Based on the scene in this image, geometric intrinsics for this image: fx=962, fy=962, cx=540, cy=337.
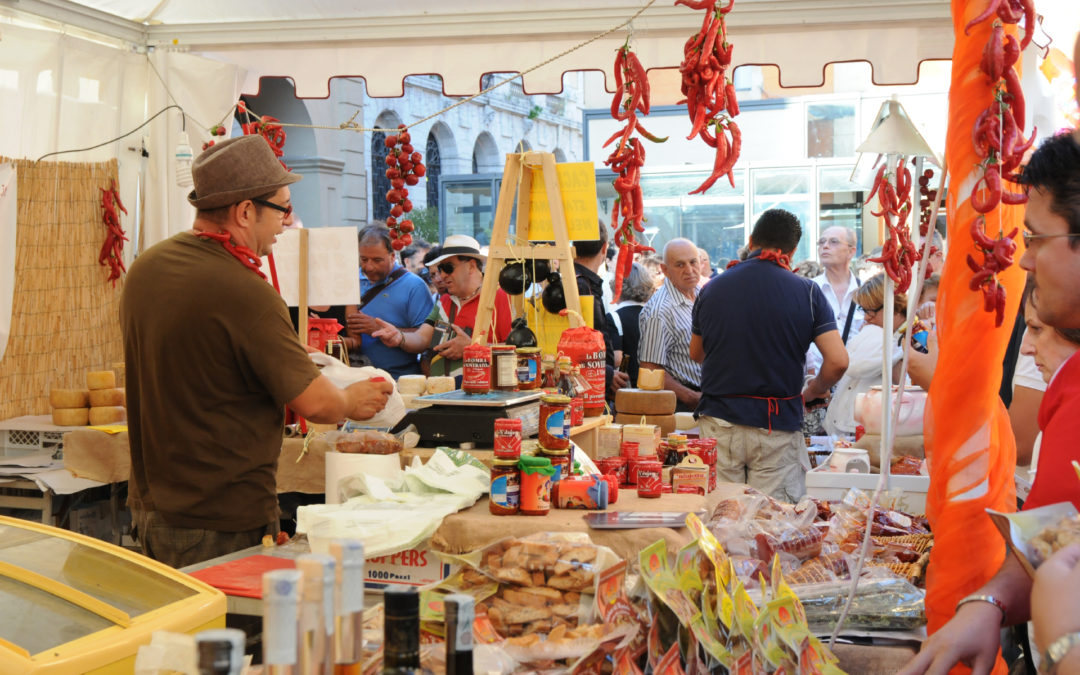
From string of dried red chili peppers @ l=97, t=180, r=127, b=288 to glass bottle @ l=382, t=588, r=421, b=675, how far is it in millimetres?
5550

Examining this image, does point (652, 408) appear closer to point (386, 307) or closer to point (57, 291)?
point (386, 307)

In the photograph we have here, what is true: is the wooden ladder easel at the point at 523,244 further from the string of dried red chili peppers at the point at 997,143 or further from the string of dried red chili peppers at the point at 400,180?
the string of dried red chili peppers at the point at 997,143

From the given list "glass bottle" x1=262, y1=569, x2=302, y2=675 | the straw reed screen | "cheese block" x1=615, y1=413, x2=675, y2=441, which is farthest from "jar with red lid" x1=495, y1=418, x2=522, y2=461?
the straw reed screen

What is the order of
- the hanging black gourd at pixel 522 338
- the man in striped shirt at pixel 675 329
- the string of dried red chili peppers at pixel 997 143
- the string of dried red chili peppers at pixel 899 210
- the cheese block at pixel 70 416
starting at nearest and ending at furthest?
1. the string of dried red chili peppers at pixel 997 143
2. the hanging black gourd at pixel 522 338
3. the string of dried red chili peppers at pixel 899 210
4. the cheese block at pixel 70 416
5. the man in striped shirt at pixel 675 329

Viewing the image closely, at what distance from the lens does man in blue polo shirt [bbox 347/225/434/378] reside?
5.82 m

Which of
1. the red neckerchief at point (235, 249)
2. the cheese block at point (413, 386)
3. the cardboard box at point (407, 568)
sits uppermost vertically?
the red neckerchief at point (235, 249)

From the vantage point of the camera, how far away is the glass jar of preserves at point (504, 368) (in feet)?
11.4

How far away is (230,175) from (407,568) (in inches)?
47.6

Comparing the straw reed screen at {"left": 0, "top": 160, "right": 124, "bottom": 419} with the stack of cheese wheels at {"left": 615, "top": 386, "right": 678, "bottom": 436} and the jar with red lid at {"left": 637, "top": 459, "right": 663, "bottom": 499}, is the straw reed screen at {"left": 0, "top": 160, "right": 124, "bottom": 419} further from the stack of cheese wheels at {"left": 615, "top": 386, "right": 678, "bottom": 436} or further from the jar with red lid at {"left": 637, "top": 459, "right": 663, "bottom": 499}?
the jar with red lid at {"left": 637, "top": 459, "right": 663, "bottom": 499}

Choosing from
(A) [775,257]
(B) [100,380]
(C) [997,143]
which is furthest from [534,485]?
(B) [100,380]

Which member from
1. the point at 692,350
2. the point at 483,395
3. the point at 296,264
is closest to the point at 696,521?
the point at 483,395

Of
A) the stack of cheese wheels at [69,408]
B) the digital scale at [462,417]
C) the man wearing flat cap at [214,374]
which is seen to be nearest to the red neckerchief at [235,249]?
the man wearing flat cap at [214,374]

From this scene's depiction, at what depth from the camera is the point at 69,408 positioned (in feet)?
16.1

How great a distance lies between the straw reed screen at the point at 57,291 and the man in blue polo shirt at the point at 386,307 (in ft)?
5.11
